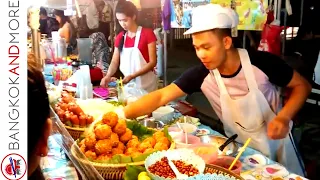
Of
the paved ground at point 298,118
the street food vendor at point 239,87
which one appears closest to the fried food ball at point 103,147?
the street food vendor at point 239,87

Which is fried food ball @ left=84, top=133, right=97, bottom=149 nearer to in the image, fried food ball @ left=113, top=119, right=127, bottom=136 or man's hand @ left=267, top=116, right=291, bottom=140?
fried food ball @ left=113, top=119, right=127, bottom=136

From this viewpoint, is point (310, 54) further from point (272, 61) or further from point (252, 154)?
point (252, 154)

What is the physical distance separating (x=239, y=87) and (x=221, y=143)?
0.36 m

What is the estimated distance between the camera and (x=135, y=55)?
224 centimetres

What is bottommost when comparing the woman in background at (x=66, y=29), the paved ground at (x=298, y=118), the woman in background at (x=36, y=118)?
the paved ground at (x=298, y=118)

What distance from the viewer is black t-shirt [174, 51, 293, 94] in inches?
64.4

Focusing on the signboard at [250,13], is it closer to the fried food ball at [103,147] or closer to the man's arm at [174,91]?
the man's arm at [174,91]

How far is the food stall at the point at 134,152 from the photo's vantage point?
41.2 inches

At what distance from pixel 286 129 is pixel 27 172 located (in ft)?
3.82

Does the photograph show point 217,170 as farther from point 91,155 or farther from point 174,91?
point 174,91

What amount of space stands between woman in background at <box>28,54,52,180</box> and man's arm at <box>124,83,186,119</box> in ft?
2.69

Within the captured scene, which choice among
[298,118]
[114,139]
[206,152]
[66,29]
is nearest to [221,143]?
[206,152]

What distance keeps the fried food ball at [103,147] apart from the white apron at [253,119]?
726 mm

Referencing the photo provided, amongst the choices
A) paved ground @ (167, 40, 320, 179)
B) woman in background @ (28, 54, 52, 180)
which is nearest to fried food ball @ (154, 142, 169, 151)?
woman in background @ (28, 54, 52, 180)
